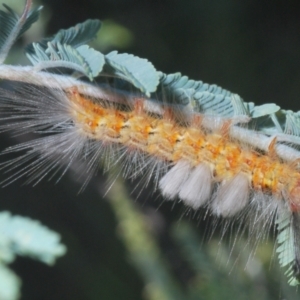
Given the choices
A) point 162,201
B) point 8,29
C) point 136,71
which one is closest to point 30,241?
point 136,71

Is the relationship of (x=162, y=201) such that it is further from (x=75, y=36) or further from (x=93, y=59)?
(x=93, y=59)

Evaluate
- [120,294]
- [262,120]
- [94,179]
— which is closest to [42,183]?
[94,179]

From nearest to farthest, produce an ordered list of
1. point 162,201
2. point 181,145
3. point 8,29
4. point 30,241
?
point 30,241
point 8,29
point 181,145
point 162,201

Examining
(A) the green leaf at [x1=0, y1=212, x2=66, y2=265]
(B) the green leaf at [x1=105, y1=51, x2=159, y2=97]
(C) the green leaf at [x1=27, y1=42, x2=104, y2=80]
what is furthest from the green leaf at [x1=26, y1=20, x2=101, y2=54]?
(A) the green leaf at [x1=0, y1=212, x2=66, y2=265]

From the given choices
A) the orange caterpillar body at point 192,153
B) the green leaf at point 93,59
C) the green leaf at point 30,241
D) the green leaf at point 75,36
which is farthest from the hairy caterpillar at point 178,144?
the green leaf at point 30,241

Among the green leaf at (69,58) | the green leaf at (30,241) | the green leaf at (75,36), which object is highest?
the green leaf at (75,36)

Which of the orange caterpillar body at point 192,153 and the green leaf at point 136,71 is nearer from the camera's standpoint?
the green leaf at point 136,71

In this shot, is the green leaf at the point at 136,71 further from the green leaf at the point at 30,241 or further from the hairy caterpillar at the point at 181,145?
the green leaf at the point at 30,241
